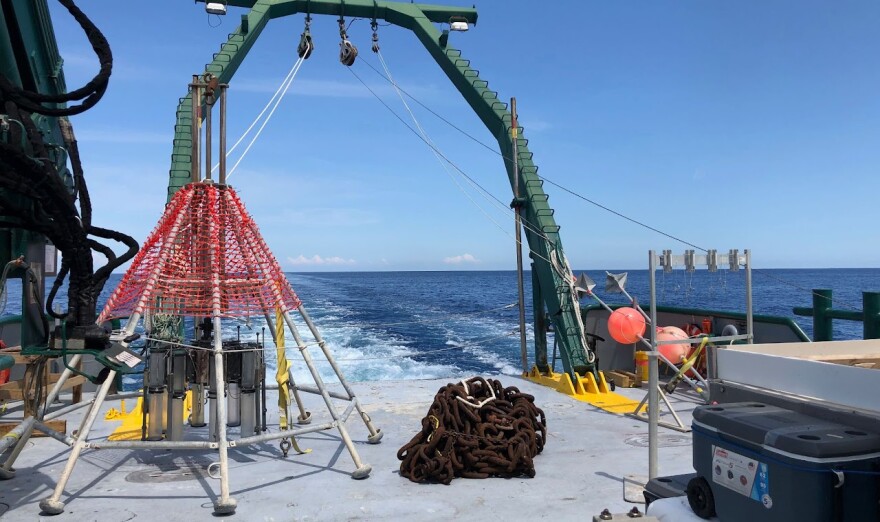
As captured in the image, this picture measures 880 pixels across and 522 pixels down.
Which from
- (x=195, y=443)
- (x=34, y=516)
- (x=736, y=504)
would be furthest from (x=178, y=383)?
(x=736, y=504)

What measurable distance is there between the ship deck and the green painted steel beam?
11.2 ft

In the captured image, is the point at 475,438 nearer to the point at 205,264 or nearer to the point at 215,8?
the point at 205,264

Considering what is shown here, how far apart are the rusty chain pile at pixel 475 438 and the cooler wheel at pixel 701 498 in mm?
3110

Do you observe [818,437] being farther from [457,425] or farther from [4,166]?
[4,166]

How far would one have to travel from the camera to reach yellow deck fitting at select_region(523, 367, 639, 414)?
10211 mm

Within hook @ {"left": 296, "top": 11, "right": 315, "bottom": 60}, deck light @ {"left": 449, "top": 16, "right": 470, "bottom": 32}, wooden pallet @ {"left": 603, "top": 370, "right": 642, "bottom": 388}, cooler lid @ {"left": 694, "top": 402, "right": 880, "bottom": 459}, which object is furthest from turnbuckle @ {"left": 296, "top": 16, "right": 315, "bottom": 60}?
cooler lid @ {"left": 694, "top": 402, "right": 880, "bottom": 459}

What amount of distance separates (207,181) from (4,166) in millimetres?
2933

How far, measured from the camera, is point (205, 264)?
25.3 feet

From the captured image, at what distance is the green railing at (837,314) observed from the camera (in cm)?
973

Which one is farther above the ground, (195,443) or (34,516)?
(195,443)

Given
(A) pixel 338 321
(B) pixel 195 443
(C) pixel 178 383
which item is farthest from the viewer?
(A) pixel 338 321

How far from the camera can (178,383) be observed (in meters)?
7.29

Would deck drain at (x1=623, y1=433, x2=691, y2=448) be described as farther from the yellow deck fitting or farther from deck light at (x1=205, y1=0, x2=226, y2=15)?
deck light at (x1=205, y1=0, x2=226, y2=15)

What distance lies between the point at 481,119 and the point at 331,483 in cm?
991
